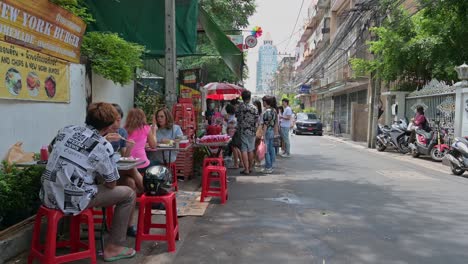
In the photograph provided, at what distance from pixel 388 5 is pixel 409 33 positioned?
4.32ft

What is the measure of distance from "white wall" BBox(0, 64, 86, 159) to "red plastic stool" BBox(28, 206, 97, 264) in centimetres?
119

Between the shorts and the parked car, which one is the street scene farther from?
the parked car

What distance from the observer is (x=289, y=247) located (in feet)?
14.5

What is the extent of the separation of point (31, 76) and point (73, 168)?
1.97 metres

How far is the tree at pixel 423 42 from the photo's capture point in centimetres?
1357

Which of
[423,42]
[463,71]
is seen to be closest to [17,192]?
[463,71]

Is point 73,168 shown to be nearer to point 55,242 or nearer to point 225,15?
point 55,242

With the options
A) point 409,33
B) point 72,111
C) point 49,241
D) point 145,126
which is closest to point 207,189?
point 145,126

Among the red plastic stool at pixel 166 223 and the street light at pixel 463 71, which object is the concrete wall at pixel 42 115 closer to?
the red plastic stool at pixel 166 223

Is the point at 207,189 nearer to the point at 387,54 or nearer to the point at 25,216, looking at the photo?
the point at 25,216

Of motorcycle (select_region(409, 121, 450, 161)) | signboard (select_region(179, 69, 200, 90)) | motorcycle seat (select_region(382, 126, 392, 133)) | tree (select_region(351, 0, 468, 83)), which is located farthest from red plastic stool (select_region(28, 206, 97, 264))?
motorcycle seat (select_region(382, 126, 392, 133))

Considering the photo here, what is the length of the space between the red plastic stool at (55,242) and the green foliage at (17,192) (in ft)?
1.31

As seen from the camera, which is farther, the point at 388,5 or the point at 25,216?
the point at 388,5

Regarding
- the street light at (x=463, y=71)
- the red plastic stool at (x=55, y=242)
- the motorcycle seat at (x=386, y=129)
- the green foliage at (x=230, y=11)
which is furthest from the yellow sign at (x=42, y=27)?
the motorcycle seat at (x=386, y=129)
